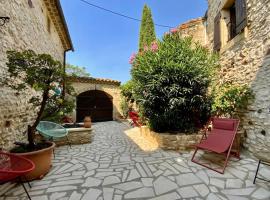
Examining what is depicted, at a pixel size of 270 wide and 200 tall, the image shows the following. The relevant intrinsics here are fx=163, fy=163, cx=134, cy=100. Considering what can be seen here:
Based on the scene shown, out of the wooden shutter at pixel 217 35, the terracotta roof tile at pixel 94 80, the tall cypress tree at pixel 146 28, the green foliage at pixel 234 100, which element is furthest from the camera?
the tall cypress tree at pixel 146 28

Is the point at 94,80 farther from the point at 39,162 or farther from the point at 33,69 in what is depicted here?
the point at 39,162

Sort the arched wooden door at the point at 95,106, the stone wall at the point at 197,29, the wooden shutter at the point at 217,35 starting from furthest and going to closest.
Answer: the arched wooden door at the point at 95,106 < the stone wall at the point at 197,29 < the wooden shutter at the point at 217,35

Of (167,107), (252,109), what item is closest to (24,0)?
(167,107)

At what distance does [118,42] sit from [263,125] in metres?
14.3

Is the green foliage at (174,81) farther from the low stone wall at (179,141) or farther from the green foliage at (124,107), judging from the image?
the green foliage at (124,107)

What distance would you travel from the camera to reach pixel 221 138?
132 inches

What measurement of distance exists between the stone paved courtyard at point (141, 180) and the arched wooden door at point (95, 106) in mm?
7082

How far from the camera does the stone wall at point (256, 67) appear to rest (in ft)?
11.5

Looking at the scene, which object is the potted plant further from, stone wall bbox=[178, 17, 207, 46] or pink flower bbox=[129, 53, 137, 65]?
Result: stone wall bbox=[178, 17, 207, 46]

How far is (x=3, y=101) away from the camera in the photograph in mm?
3094

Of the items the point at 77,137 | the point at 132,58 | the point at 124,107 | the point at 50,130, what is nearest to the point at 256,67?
the point at 132,58

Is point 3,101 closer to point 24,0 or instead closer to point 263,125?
point 24,0

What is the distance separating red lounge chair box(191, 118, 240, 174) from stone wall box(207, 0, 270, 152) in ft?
2.05

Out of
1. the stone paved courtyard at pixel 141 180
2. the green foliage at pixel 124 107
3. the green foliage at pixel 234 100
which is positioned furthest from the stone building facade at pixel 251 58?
the green foliage at pixel 124 107
